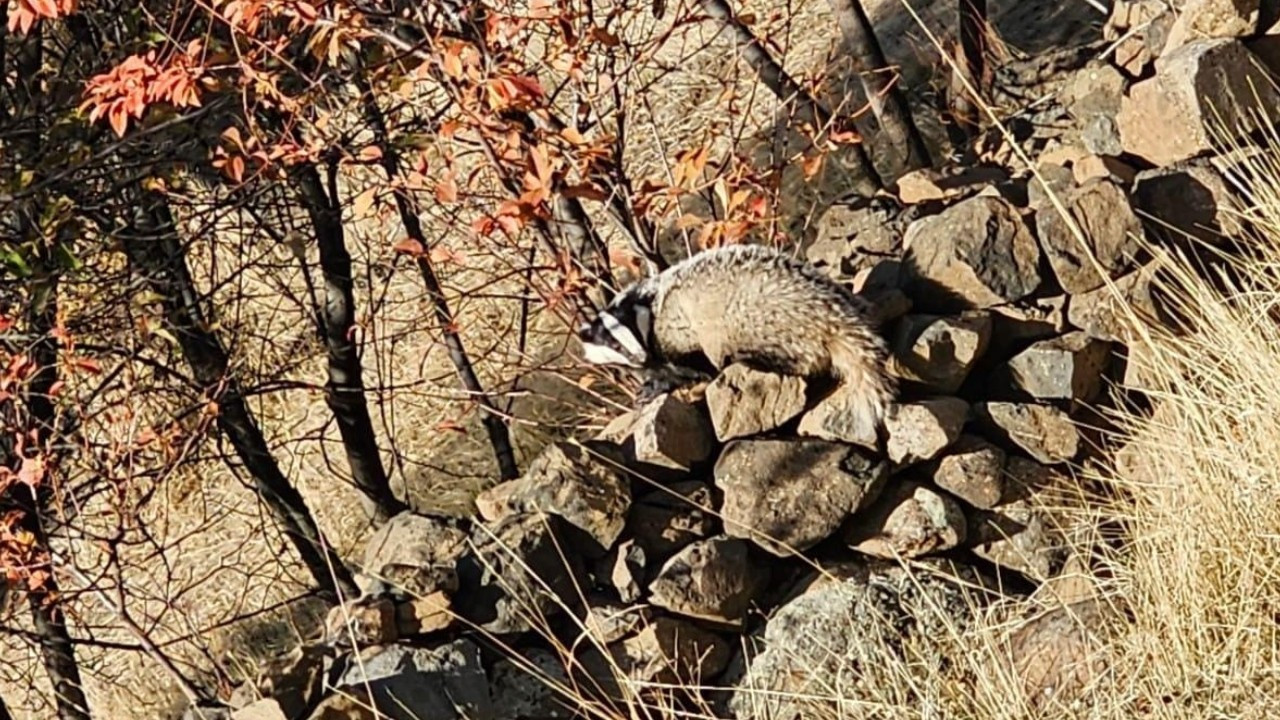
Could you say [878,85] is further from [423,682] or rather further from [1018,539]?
[423,682]

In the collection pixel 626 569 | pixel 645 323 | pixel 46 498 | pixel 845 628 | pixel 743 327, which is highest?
pixel 46 498

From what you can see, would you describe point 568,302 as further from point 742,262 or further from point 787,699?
point 787,699

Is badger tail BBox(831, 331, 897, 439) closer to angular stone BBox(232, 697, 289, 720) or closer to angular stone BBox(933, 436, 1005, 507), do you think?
angular stone BBox(933, 436, 1005, 507)

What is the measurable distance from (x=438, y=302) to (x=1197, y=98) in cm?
465

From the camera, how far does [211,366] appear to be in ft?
26.2

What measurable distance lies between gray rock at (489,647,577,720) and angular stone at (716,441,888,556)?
61 cm

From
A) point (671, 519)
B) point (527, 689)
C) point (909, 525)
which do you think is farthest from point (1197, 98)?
point (527, 689)

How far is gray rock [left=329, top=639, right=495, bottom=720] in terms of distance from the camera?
167 inches

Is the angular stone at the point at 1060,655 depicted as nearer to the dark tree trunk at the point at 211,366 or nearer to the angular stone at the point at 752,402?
the angular stone at the point at 752,402

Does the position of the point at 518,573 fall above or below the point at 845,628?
above

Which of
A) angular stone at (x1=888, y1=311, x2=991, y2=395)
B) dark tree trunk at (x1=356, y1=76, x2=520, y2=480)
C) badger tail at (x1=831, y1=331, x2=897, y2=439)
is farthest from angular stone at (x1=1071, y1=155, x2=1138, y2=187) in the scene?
dark tree trunk at (x1=356, y1=76, x2=520, y2=480)

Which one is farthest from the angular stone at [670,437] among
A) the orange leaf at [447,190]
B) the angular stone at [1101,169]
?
the angular stone at [1101,169]

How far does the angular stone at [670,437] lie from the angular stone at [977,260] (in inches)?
30.7

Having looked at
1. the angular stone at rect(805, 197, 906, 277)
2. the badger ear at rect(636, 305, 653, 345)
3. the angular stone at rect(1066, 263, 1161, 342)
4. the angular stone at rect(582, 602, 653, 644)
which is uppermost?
the badger ear at rect(636, 305, 653, 345)
